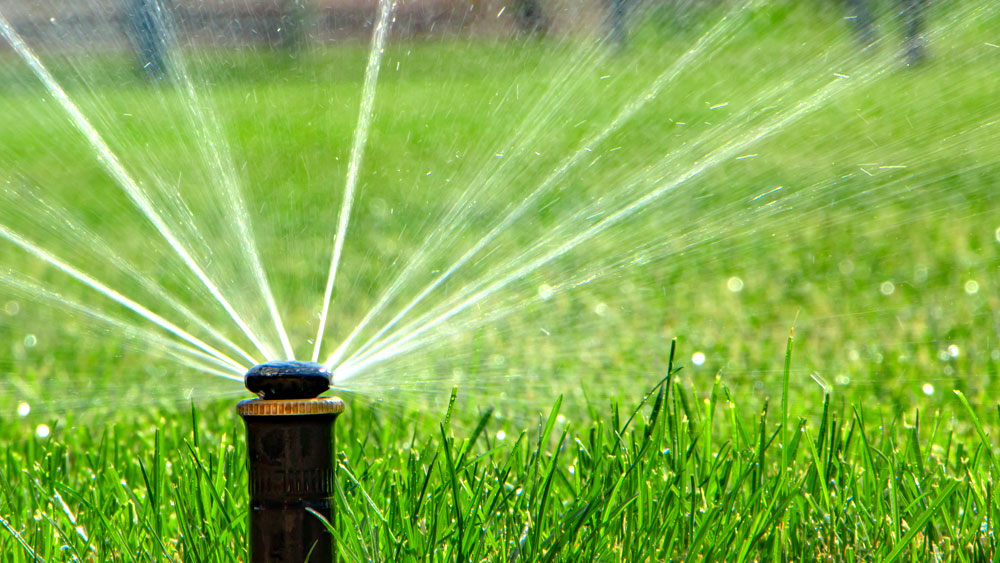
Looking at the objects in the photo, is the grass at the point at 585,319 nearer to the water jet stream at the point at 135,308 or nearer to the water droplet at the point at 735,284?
the water droplet at the point at 735,284

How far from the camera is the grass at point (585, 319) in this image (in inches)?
72.3

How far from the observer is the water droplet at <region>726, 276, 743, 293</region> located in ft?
14.9

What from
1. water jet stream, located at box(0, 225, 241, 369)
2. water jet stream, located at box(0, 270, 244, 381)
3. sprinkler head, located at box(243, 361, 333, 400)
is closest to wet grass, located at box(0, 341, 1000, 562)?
water jet stream, located at box(0, 225, 241, 369)

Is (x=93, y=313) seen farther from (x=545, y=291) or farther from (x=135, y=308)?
(x=135, y=308)

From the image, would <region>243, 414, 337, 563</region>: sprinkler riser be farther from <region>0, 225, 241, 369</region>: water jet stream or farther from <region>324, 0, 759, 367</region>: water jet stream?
<region>0, 225, 241, 369</region>: water jet stream

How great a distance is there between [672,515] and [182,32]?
8.32 feet

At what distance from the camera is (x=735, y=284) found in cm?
463

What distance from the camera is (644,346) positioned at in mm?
3799

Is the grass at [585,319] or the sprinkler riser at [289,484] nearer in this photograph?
the sprinkler riser at [289,484]

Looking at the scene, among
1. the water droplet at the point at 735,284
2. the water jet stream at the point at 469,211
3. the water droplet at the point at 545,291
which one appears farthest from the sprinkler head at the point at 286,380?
the water droplet at the point at 735,284

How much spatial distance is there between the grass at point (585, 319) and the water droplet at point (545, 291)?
0.12 feet

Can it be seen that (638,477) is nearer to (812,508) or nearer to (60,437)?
(812,508)

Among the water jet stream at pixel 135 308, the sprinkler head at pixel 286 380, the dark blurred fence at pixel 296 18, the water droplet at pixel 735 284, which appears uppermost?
the dark blurred fence at pixel 296 18

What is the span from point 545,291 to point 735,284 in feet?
2.75
